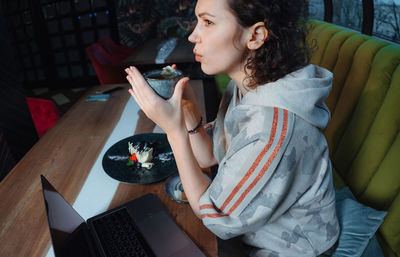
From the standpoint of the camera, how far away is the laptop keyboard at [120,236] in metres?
0.77

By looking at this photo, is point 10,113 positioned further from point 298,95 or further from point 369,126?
point 369,126

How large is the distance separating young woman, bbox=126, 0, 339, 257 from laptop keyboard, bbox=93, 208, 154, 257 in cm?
18

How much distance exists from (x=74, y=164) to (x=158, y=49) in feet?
9.62

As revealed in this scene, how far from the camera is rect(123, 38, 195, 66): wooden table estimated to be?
3.22 metres

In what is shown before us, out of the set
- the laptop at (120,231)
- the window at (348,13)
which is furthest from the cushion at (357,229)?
the window at (348,13)

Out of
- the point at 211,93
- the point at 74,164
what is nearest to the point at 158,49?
the point at 211,93

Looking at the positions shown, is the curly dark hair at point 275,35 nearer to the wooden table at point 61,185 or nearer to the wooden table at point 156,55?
the wooden table at point 61,185

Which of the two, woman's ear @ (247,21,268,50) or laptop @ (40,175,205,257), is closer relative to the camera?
laptop @ (40,175,205,257)

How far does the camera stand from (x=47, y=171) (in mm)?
1115

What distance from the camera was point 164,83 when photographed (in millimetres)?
827

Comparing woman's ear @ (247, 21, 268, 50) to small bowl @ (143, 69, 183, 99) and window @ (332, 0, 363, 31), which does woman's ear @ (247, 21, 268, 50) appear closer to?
small bowl @ (143, 69, 183, 99)

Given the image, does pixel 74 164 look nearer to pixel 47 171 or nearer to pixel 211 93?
pixel 47 171

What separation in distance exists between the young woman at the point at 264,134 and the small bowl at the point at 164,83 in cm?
2

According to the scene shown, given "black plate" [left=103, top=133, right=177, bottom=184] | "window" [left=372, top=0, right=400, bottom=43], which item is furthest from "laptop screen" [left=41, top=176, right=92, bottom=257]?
"window" [left=372, top=0, right=400, bottom=43]
